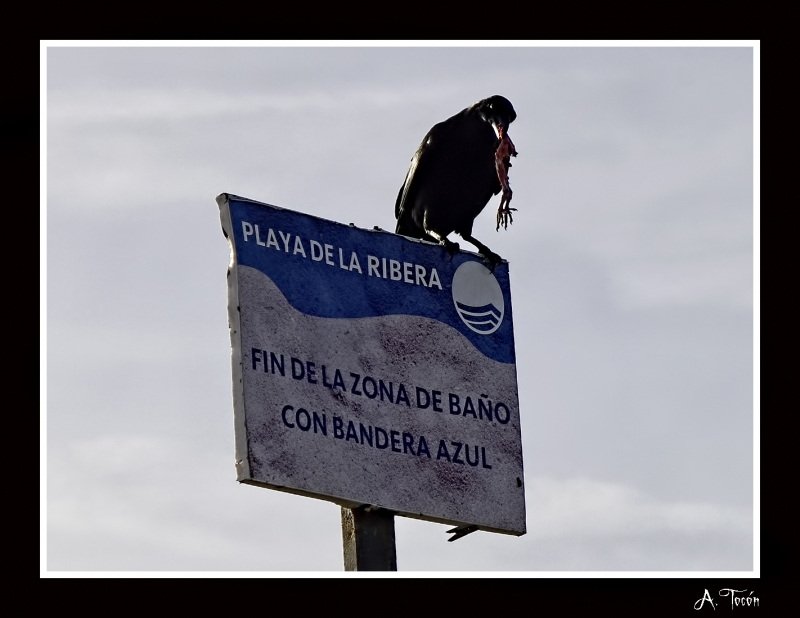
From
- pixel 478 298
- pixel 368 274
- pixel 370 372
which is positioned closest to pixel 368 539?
pixel 370 372

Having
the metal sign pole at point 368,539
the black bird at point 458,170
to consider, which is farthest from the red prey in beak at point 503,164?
the metal sign pole at point 368,539

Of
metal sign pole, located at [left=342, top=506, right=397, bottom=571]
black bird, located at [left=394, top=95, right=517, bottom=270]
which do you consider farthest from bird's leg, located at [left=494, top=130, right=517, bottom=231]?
metal sign pole, located at [left=342, top=506, right=397, bottom=571]

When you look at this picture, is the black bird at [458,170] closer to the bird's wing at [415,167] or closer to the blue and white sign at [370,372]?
the bird's wing at [415,167]

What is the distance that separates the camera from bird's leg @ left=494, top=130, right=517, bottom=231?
7.76 meters

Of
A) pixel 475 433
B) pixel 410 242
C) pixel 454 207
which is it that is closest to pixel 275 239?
pixel 410 242

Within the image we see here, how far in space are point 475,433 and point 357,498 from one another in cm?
73

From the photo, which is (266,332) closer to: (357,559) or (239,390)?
(239,390)

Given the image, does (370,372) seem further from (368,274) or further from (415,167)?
(415,167)

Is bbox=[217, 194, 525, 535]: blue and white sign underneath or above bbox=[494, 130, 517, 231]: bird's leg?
underneath

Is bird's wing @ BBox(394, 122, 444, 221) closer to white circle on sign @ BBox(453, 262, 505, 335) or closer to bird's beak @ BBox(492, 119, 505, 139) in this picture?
bird's beak @ BBox(492, 119, 505, 139)

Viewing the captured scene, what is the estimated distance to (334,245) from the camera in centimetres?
661

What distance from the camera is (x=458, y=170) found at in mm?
8016

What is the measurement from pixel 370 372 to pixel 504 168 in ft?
5.97

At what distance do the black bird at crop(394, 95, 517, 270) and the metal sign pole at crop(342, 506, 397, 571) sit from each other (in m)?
2.01
